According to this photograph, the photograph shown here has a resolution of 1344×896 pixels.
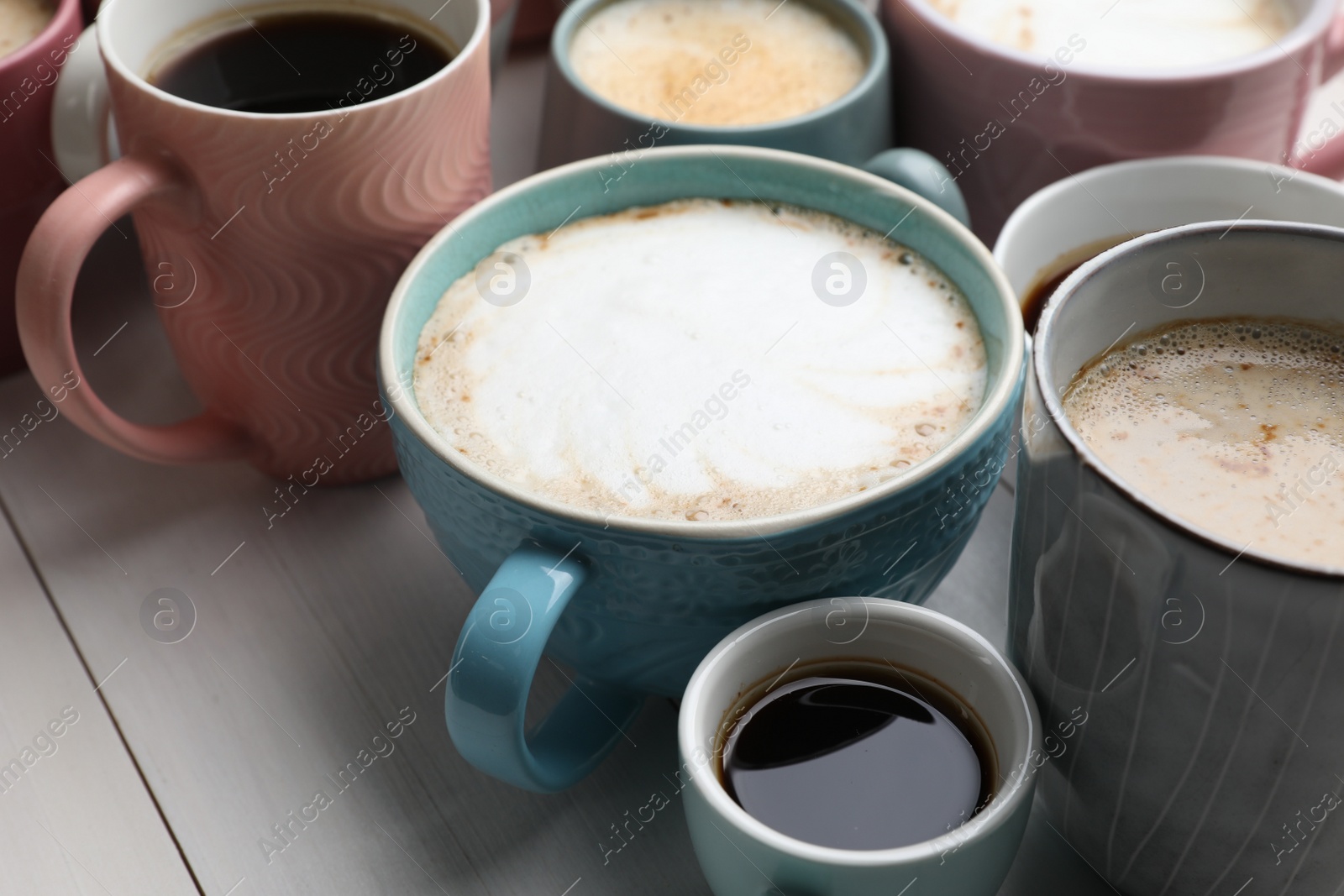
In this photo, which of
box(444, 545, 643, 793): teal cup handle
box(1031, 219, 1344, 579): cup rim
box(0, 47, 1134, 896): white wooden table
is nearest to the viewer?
box(1031, 219, 1344, 579): cup rim

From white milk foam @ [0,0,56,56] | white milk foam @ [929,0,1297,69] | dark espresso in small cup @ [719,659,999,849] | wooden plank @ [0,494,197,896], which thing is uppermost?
white milk foam @ [929,0,1297,69]

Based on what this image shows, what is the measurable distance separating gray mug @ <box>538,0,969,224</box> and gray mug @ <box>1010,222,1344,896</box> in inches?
8.2

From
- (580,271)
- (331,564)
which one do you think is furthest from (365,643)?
(580,271)

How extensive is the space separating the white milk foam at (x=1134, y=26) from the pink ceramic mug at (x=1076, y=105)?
0.05 feet

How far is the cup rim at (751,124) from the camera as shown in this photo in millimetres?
680

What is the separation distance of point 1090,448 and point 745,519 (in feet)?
0.42

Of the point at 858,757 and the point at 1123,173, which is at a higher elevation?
the point at 1123,173

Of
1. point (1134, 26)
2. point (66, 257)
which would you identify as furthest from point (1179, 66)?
point (66, 257)

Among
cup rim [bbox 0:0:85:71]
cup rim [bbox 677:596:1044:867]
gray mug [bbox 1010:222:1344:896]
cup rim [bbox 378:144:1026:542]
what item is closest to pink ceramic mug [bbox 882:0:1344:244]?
cup rim [bbox 378:144:1026:542]

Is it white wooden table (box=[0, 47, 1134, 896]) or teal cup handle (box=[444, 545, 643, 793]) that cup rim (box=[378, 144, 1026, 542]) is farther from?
white wooden table (box=[0, 47, 1134, 896])

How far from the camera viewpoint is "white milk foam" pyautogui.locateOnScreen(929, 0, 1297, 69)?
743mm

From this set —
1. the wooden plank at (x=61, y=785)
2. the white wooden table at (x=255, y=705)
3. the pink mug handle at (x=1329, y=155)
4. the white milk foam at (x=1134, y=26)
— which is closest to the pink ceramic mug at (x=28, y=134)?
the white wooden table at (x=255, y=705)

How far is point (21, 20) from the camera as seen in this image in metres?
0.75

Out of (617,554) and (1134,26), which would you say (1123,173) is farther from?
(617,554)
